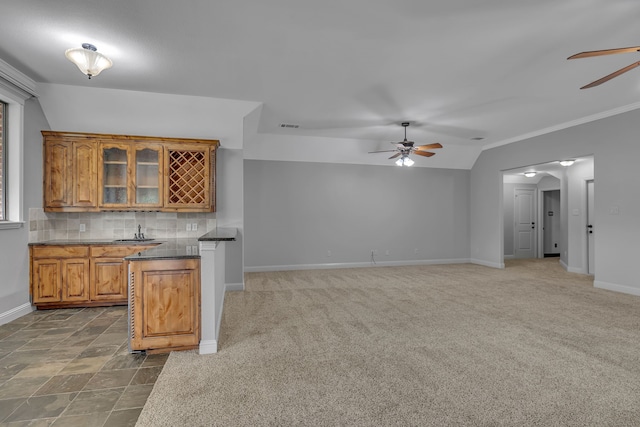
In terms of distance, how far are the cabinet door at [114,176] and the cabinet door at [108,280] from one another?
2.58ft

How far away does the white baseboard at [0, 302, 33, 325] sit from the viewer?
3.54m

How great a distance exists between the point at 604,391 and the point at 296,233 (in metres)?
5.45

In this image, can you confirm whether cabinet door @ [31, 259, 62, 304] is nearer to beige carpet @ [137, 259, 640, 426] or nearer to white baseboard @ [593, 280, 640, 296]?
beige carpet @ [137, 259, 640, 426]

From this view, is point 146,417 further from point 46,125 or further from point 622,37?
point 622,37

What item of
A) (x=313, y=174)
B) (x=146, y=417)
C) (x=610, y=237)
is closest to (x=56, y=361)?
(x=146, y=417)

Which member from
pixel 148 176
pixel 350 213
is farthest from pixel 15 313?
pixel 350 213

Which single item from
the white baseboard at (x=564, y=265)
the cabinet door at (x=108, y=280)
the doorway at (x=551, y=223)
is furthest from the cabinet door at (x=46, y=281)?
the doorway at (x=551, y=223)

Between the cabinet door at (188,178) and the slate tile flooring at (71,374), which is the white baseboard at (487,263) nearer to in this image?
the cabinet door at (188,178)

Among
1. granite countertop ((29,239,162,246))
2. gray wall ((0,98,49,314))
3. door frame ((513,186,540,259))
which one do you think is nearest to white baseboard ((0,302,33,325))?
gray wall ((0,98,49,314))

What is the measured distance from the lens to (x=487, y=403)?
206cm

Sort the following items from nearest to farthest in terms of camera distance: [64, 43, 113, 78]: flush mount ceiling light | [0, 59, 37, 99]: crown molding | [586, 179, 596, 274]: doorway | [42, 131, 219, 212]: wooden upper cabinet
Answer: [64, 43, 113, 78]: flush mount ceiling light < [0, 59, 37, 99]: crown molding < [42, 131, 219, 212]: wooden upper cabinet < [586, 179, 596, 274]: doorway

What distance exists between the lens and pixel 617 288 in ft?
16.6

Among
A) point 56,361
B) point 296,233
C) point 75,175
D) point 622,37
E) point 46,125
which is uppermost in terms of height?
point 622,37

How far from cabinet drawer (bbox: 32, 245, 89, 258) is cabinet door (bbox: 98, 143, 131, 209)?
659 mm
